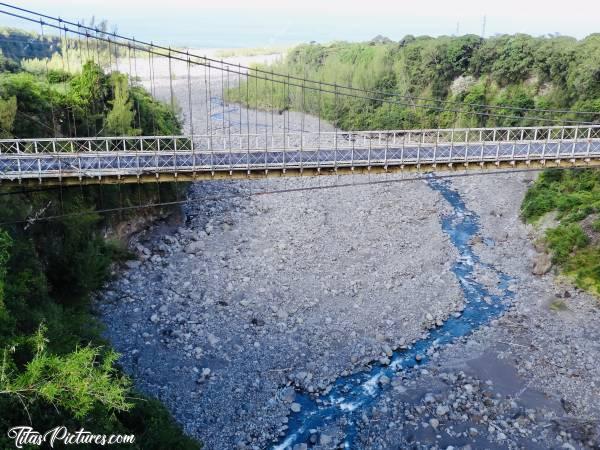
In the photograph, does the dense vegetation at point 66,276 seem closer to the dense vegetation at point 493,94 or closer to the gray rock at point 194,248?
the gray rock at point 194,248

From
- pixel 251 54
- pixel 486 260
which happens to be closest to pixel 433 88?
pixel 486 260

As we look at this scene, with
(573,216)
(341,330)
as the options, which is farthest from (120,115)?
(573,216)

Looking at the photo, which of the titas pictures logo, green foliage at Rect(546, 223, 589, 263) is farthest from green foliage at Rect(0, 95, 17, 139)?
green foliage at Rect(546, 223, 589, 263)

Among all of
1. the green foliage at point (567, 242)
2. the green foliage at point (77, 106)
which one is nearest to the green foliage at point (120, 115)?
the green foliage at point (77, 106)

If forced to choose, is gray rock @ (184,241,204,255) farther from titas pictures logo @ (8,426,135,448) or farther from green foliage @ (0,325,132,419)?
green foliage @ (0,325,132,419)

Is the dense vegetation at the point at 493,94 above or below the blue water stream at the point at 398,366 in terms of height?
above
